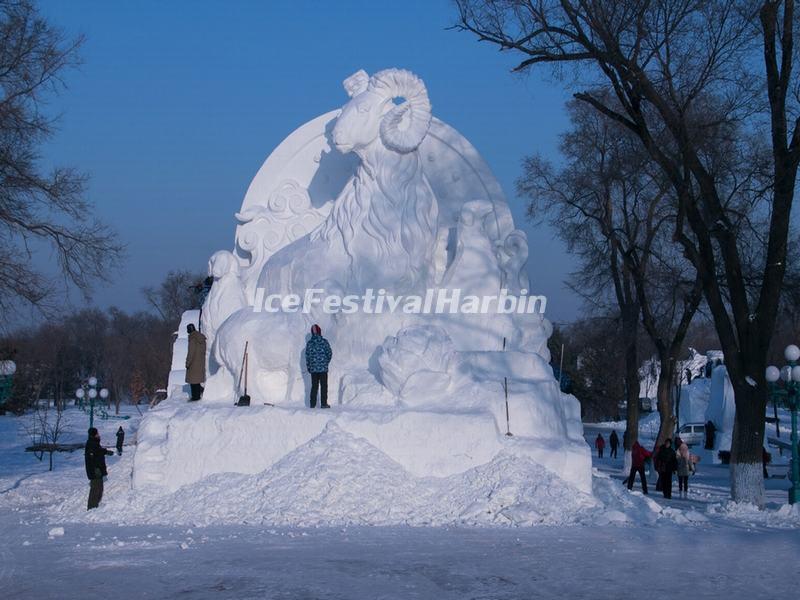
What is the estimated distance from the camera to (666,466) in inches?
744

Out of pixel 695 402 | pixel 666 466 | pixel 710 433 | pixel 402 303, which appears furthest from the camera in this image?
pixel 695 402

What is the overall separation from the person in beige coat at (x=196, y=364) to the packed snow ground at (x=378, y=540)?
1807 mm

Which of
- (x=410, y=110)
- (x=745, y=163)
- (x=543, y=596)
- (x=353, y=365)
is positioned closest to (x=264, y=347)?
(x=353, y=365)

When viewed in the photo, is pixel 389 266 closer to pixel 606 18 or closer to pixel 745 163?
pixel 606 18

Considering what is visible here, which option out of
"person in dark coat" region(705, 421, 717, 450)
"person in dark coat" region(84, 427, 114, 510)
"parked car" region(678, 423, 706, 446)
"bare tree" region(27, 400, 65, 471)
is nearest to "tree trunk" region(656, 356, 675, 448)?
"person in dark coat" region(705, 421, 717, 450)

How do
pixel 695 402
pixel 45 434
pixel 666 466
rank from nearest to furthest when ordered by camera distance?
1. pixel 666 466
2. pixel 45 434
3. pixel 695 402

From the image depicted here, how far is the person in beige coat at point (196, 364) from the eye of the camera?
52.0ft

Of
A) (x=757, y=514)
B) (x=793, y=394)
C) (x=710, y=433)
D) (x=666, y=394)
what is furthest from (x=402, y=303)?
(x=710, y=433)

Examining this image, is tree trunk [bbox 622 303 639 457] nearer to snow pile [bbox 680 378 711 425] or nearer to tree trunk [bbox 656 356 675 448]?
tree trunk [bbox 656 356 675 448]

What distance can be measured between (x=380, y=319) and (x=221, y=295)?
2.86 meters

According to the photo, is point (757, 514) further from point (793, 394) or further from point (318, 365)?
point (318, 365)

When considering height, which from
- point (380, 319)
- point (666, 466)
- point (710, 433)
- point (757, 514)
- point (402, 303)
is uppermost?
point (402, 303)

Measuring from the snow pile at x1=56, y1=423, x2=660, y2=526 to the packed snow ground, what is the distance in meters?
0.02

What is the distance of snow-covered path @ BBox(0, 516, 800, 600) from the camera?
8.44 m
